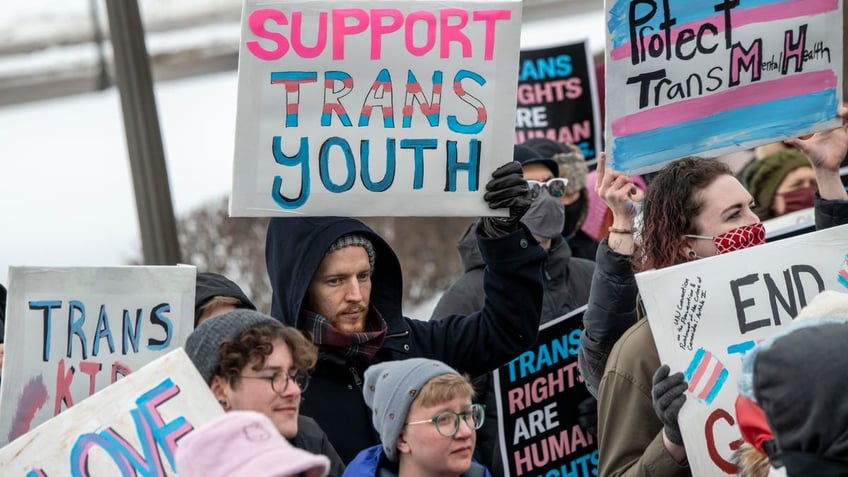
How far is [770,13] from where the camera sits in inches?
182

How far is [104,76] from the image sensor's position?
8.73m

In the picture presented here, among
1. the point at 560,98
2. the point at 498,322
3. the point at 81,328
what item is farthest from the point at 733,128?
the point at 560,98

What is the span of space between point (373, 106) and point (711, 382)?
1.38 metres

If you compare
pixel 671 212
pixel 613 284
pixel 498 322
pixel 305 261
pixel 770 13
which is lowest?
pixel 498 322

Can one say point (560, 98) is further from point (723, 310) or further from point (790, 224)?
point (723, 310)

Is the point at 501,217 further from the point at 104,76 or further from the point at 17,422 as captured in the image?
the point at 104,76

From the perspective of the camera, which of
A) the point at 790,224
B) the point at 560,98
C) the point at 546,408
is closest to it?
the point at 546,408

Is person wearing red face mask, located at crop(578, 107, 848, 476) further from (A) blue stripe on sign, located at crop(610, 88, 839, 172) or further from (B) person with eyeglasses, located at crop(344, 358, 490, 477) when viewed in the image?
(B) person with eyeglasses, located at crop(344, 358, 490, 477)

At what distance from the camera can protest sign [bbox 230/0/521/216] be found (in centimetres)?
437

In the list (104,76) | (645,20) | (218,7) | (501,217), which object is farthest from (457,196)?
(218,7)

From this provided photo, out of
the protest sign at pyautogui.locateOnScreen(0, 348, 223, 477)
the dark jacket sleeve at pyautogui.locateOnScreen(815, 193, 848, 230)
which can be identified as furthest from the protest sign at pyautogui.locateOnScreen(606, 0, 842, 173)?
the protest sign at pyautogui.locateOnScreen(0, 348, 223, 477)

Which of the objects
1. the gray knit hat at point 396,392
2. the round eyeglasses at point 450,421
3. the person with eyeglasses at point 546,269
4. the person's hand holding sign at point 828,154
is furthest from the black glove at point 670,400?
the person with eyeglasses at point 546,269

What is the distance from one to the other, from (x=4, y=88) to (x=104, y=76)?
69cm

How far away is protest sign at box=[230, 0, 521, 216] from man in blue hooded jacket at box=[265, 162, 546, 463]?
13 cm
